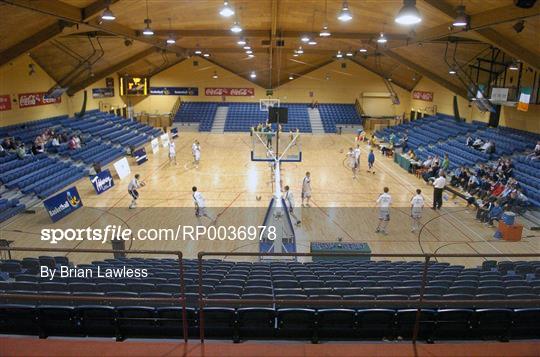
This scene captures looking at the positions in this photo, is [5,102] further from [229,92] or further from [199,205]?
[229,92]

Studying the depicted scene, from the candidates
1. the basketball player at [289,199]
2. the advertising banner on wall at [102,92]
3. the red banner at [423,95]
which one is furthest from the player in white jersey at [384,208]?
the advertising banner on wall at [102,92]

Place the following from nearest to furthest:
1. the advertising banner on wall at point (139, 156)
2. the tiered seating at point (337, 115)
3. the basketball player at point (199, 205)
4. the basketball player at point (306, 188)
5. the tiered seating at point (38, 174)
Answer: the basketball player at point (199, 205) → the basketball player at point (306, 188) → the tiered seating at point (38, 174) → the advertising banner on wall at point (139, 156) → the tiered seating at point (337, 115)

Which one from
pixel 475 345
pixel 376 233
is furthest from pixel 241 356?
pixel 376 233

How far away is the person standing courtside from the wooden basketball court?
0.51 metres

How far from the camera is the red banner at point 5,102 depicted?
2050 centimetres

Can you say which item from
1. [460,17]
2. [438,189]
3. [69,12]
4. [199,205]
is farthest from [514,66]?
[69,12]

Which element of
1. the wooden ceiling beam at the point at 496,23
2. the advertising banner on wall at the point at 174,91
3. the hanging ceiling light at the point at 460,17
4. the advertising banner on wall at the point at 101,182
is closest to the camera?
the wooden ceiling beam at the point at 496,23

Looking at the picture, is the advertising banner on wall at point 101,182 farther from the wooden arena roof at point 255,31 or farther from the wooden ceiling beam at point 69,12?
the wooden ceiling beam at point 69,12

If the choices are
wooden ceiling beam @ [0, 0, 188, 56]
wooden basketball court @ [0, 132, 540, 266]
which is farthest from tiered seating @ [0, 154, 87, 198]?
wooden ceiling beam @ [0, 0, 188, 56]

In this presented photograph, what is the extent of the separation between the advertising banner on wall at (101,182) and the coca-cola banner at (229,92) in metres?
23.6

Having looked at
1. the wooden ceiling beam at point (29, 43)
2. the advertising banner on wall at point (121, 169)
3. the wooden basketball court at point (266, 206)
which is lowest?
the wooden basketball court at point (266, 206)

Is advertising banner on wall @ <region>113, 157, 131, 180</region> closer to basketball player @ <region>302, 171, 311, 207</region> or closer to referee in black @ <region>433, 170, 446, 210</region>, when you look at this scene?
basketball player @ <region>302, 171, 311, 207</region>

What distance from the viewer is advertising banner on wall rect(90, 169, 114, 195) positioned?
57.7 feet

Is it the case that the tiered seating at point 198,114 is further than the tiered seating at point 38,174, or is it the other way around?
the tiered seating at point 198,114
